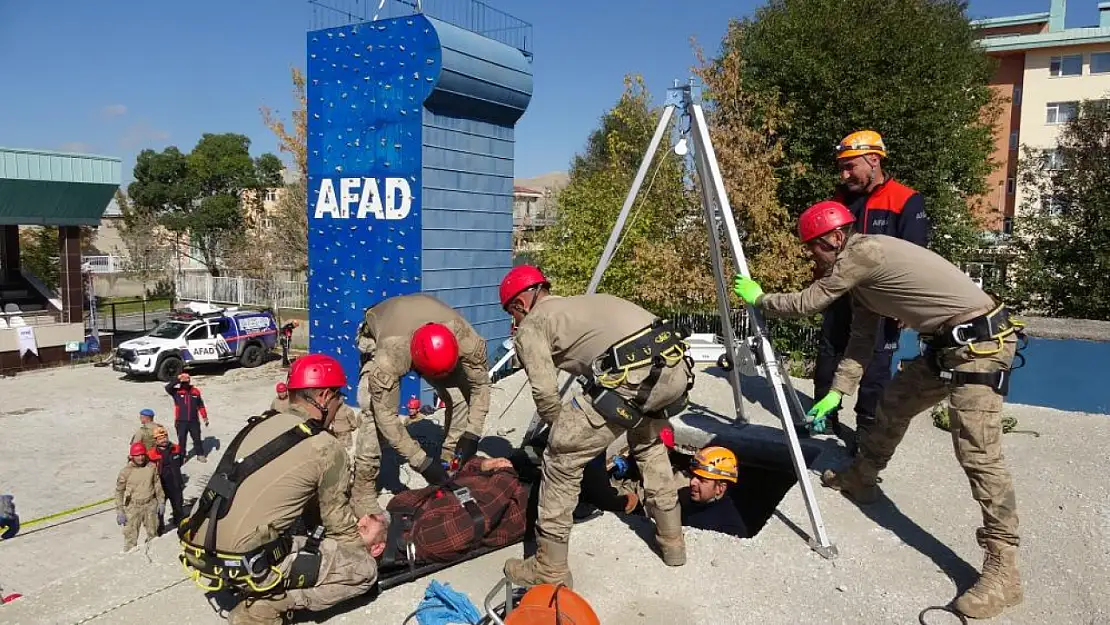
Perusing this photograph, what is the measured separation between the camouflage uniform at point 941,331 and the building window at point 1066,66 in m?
38.2

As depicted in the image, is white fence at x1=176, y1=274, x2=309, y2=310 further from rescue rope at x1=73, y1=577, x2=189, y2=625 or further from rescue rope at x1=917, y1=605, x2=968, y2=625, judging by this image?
rescue rope at x1=917, y1=605, x2=968, y2=625

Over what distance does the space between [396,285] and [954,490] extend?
7913 millimetres

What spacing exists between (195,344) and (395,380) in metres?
15.2

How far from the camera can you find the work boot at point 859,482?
573 centimetres

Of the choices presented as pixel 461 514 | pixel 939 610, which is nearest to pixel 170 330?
pixel 461 514

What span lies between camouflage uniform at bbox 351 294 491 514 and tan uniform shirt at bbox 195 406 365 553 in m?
1.46

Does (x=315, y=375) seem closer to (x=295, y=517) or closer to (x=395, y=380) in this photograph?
(x=295, y=517)

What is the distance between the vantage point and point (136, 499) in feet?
28.3

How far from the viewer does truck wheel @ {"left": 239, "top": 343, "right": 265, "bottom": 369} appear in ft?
65.6

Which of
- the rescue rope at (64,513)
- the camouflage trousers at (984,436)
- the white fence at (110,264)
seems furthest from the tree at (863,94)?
the white fence at (110,264)

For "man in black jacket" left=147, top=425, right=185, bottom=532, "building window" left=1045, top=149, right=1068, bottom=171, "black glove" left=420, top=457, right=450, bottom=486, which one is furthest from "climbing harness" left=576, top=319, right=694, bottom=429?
"building window" left=1045, top=149, right=1068, bottom=171

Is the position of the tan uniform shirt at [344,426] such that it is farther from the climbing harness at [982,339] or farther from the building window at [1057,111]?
the building window at [1057,111]

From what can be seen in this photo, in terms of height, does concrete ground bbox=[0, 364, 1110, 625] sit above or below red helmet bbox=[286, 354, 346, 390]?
below

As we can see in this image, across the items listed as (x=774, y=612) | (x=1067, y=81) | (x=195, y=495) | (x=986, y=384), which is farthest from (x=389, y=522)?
(x=1067, y=81)
